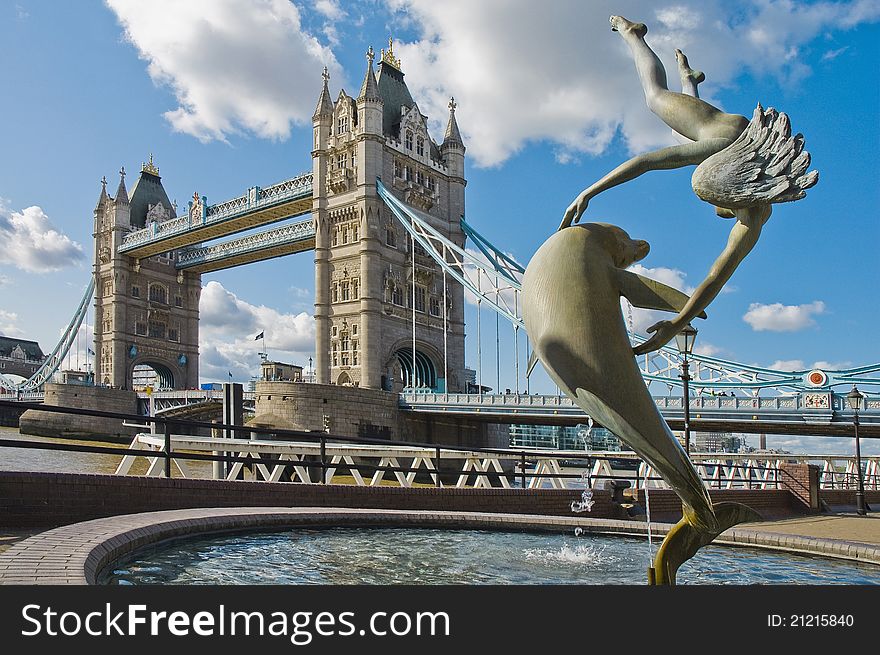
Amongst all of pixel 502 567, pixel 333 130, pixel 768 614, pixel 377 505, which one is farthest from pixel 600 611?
pixel 333 130

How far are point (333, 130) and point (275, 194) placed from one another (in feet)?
20.7

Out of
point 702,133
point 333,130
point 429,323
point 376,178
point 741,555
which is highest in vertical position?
point 333,130

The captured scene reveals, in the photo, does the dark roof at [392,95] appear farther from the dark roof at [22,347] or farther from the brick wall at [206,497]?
the dark roof at [22,347]

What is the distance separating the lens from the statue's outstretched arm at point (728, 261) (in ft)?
12.6

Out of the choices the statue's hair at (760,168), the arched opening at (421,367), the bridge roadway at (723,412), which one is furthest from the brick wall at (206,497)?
the arched opening at (421,367)

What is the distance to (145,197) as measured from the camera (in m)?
72.1

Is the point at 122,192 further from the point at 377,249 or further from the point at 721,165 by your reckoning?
the point at 721,165

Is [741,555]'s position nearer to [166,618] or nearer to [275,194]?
[166,618]

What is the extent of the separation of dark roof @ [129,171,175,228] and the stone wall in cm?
2680

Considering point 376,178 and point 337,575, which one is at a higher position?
point 376,178

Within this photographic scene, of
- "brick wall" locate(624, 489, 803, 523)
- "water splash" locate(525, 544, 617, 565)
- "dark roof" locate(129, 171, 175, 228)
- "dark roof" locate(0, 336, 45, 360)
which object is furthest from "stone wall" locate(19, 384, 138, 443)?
"dark roof" locate(0, 336, 45, 360)

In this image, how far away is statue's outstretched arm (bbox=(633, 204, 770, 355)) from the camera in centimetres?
384

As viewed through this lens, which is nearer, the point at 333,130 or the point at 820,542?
the point at 820,542

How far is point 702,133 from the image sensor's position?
3920mm
